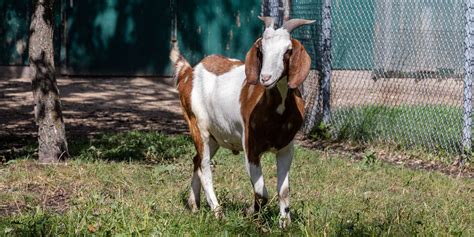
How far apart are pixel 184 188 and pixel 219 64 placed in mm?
1185

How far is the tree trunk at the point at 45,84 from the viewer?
792cm

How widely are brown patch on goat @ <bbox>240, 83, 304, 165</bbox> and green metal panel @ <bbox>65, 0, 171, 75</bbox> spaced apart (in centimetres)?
1200

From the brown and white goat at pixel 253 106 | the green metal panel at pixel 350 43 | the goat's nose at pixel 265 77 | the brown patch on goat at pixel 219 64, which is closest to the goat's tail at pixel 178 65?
the brown and white goat at pixel 253 106

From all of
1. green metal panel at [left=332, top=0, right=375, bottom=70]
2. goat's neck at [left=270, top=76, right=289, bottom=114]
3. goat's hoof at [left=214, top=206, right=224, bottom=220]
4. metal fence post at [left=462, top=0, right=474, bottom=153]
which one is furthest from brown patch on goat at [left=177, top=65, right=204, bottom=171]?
green metal panel at [left=332, top=0, right=375, bottom=70]

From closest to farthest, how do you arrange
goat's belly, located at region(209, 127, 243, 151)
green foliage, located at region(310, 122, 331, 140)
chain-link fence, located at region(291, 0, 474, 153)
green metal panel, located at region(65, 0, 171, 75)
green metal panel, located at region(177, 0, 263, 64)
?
goat's belly, located at region(209, 127, 243, 151) → chain-link fence, located at region(291, 0, 474, 153) → green foliage, located at region(310, 122, 331, 140) → green metal panel, located at region(65, 0, 171, 75) → green metal panel, located at region(177, 0, 263, 64)

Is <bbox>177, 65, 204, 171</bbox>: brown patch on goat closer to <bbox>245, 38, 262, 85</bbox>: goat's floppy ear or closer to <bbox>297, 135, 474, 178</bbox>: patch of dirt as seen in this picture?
<bbox>245, 38, 262, 85</bbox>: goat's floppy ear

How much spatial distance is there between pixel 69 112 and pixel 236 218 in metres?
7.86

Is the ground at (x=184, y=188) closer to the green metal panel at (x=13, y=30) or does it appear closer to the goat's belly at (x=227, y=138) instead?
the goat's belly at (x=227, y=138)

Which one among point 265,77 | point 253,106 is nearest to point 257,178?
point 253,106

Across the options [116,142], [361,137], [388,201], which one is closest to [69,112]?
[116,142]

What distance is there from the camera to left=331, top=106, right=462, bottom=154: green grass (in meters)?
8.96

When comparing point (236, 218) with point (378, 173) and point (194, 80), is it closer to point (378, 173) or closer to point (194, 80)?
point (194, 80)

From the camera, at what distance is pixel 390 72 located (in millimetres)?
11055

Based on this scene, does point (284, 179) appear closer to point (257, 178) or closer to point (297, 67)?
point (257, 178)
